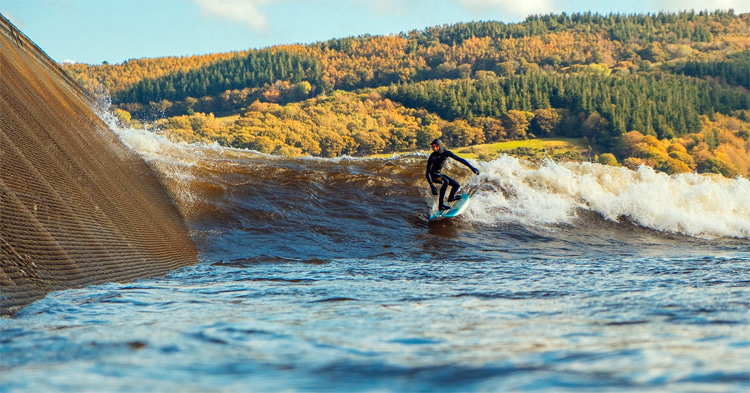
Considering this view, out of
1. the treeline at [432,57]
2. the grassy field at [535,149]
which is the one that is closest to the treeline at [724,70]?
the treeline at [432,57]

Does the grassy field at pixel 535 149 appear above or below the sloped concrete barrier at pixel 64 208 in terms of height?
above

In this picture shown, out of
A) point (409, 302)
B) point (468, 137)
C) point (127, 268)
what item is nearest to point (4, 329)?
point (409, 302)

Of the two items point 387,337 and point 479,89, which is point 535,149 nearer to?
point 479,89

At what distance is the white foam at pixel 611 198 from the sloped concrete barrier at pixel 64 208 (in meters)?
8.30

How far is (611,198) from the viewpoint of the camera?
17938 millimetres

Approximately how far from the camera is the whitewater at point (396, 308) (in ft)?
9.06

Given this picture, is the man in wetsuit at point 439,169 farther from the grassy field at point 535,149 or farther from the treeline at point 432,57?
the treeline at point 432,57

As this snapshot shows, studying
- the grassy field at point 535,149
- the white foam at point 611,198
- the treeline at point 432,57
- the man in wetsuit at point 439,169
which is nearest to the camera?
the man in wetsuit at point 439,169

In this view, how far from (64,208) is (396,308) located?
4.54 metres

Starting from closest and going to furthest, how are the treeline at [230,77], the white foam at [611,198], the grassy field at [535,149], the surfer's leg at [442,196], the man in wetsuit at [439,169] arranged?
the man in wetsuit at [439,169], the surfer's leg at [442,196], the white foam at [611,198], the grassy field at [535,149], the treeline at [230,77]

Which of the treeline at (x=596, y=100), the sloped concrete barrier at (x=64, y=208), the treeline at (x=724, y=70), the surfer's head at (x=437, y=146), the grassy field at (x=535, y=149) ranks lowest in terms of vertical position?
the sloped concrete barrier at (x=64, y=208)

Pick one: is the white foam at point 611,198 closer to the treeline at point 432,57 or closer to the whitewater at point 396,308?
the whitewater at point 396,308

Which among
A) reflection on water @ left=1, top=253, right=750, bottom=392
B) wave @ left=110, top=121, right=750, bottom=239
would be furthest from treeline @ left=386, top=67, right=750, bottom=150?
reflection on water @ left=1, top=253, right=750, bottom=392

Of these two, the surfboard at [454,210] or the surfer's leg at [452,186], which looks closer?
the surfer's leg at [452,186]
